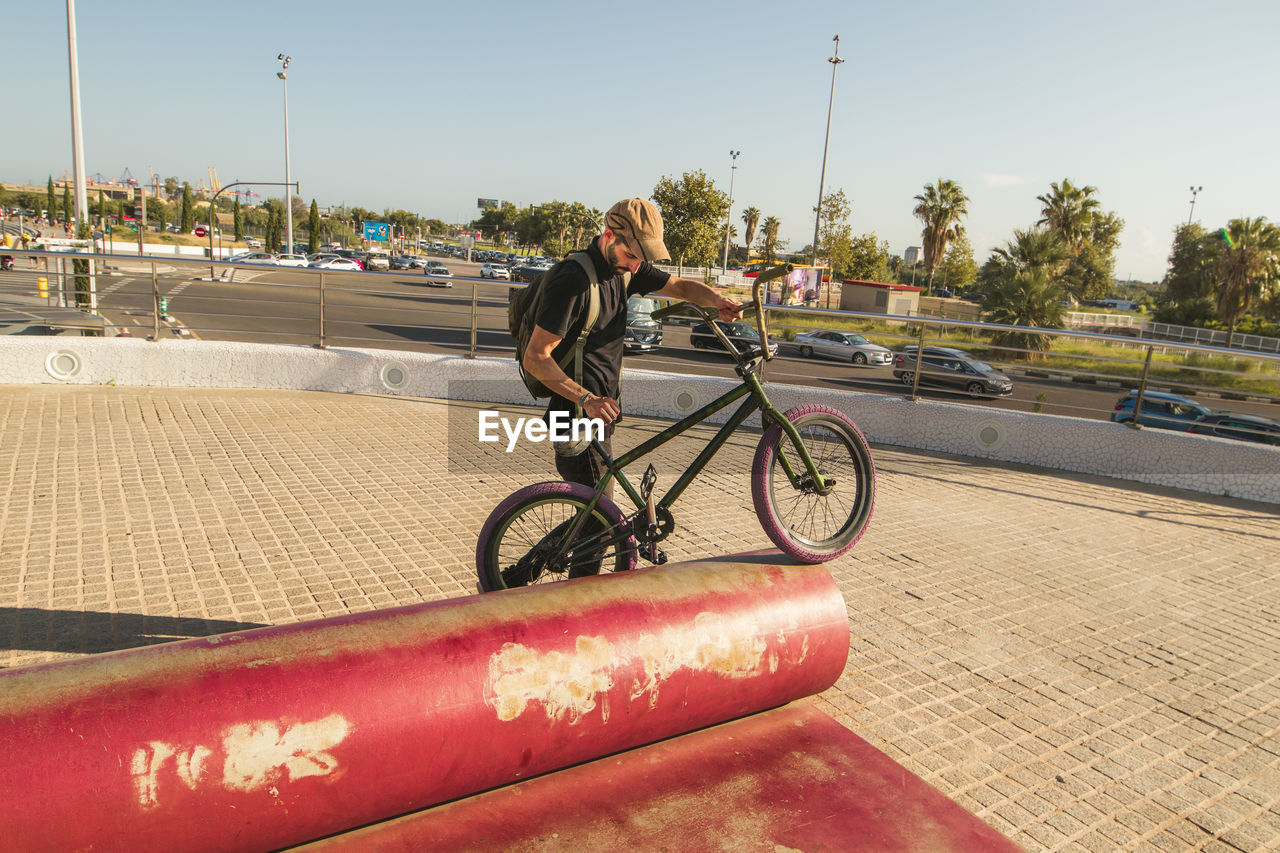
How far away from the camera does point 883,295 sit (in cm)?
5088

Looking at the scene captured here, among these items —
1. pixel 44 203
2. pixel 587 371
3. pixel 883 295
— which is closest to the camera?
pixel 587 371

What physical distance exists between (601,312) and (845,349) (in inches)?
1054

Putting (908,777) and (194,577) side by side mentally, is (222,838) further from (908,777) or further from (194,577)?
(194,577)

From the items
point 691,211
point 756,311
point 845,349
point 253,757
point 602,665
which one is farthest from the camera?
point 691,211

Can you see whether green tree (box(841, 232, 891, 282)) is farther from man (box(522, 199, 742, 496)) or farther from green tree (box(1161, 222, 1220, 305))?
man (box(522, 199, 742, 496))

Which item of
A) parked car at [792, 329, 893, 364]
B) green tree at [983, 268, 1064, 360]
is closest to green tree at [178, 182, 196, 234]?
parked car at [792, 329, 893, 364]

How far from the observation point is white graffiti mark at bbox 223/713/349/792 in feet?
7.78

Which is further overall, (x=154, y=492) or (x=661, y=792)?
(x=154, y=492)

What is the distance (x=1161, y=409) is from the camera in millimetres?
14703

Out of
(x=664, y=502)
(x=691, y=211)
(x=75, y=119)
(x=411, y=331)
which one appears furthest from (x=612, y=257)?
(x=691, y=211)

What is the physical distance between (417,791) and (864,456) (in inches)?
94.7

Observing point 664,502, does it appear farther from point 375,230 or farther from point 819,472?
point 375,230

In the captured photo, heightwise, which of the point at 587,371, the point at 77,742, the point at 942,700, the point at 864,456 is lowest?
the point at 942,700

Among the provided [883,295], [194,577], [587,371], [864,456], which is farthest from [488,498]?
[883,295]
